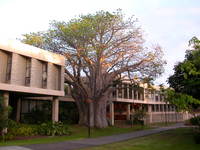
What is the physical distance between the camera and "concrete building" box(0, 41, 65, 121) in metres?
22.4

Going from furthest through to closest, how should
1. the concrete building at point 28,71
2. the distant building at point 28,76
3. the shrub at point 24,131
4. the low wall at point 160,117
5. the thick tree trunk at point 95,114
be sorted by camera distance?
1. the low wall at point 160,117
2. the thick tree trunk at point 95,114
3. the distant building at point 28,76
4. the concrete building at point 28,71
5. the shrub at point 24,131

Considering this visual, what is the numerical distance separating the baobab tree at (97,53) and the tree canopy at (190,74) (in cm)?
791

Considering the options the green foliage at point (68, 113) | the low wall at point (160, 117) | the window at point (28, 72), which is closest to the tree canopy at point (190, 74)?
the window at point (28, 72)

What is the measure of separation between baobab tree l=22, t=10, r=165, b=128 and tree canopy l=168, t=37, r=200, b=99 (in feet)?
25.9

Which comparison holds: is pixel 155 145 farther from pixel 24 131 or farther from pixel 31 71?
pixel 31 71

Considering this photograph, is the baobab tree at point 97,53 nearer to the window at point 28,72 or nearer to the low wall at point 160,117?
the window at point 28,72

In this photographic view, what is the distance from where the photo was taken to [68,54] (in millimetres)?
33844

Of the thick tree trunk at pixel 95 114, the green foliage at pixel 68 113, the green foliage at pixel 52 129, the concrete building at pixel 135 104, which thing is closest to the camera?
the green foliage at pixel 52 129

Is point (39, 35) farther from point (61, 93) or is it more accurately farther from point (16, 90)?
point (16, 90)

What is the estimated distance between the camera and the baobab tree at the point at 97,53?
31188 millimetres

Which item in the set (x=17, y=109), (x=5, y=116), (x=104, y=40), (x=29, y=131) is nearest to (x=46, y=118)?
(x=17, y=109)

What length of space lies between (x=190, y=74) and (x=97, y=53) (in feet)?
70.5

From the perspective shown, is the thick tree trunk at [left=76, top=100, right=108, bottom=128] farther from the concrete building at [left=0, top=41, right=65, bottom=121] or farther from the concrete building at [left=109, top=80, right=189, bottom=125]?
the concrete building at [left=0, top=41, right=65, bottom=121]

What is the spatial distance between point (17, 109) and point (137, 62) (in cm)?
1635
